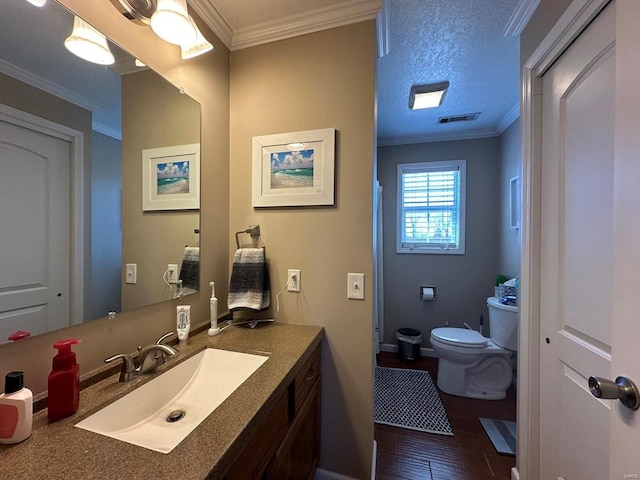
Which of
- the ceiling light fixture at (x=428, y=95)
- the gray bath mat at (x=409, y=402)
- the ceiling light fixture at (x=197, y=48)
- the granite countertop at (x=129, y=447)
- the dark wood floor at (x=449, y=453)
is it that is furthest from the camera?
the ceiling light fixture at (x=428, y=95)

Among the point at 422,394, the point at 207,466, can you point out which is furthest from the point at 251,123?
the point at 422,394

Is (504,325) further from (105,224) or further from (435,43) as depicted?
(105,224)

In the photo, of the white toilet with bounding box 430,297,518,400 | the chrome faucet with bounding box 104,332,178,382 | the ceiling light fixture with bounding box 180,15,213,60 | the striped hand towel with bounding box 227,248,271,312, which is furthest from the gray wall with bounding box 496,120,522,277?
the chrome faucet with bounding box 104,332,178,382

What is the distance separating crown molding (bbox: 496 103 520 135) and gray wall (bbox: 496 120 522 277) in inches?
1.5

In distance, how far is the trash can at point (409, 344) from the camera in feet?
9.27

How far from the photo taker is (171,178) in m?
1.17

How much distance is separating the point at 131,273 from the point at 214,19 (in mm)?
1333

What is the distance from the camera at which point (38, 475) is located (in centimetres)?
49

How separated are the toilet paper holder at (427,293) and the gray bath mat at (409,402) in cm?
76

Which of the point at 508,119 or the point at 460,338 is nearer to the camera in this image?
the point at 460,338

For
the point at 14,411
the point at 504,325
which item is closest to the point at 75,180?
the point at 14,411

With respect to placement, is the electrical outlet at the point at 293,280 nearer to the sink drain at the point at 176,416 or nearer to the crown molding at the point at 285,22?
the sink drain at the point at 176,416

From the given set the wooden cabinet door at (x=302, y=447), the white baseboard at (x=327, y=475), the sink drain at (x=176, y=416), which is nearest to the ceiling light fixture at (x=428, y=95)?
the wooden cabinet door at (x=302, y=447)

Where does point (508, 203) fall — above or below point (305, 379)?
above
